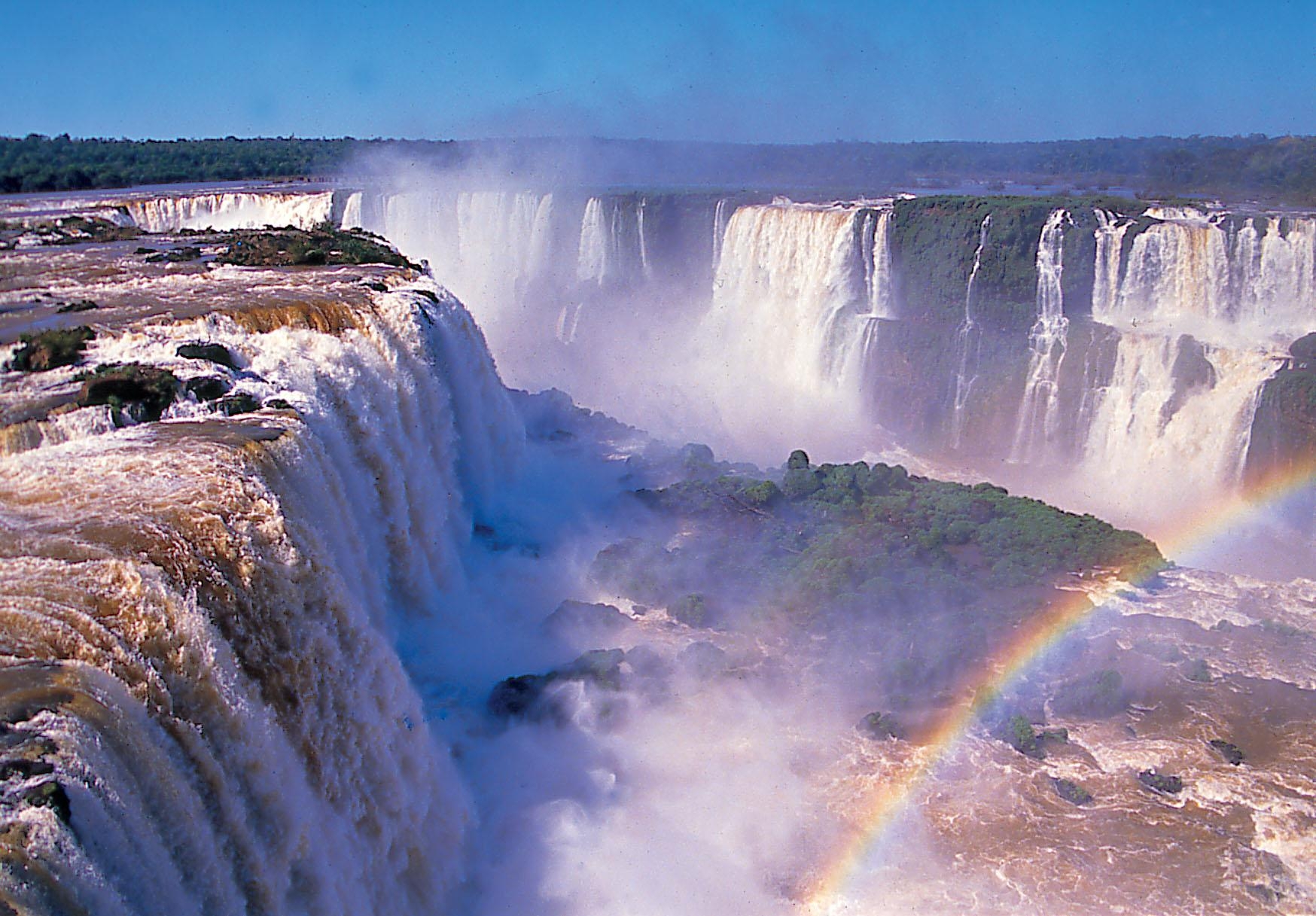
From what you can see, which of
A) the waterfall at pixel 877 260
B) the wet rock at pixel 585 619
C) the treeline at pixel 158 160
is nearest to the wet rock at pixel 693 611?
the wet rock at pixel 585 619

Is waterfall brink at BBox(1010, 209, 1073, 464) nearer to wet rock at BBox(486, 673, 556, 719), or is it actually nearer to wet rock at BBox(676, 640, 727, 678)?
wet rock at BBox(676, 640, 727, 678)

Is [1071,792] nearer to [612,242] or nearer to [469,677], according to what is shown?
[469,677]

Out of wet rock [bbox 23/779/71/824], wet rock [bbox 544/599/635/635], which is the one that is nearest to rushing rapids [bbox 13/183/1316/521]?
wet rock [bbox 544/599/635/635]

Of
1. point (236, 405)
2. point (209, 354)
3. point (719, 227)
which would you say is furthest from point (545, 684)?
point (719, 227)

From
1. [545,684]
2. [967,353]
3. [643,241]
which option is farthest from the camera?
[643,241]

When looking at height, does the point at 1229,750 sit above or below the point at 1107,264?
below

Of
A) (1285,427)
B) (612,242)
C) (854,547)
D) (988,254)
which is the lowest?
(854,547)

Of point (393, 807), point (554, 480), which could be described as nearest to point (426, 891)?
point (393, 807)
